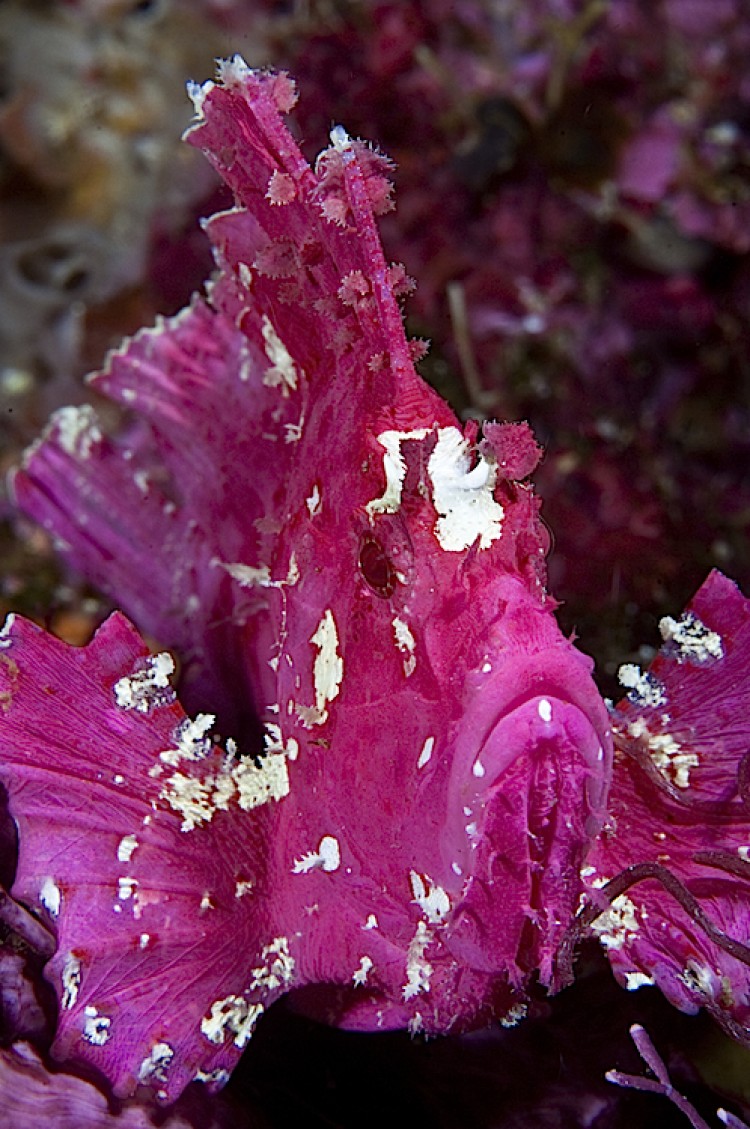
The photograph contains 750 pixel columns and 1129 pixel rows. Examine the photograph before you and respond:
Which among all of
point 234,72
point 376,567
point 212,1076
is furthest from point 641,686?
point 234,72

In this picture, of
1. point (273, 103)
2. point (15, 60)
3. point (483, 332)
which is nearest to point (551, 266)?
point (483, 332)

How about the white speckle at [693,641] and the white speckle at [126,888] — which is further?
the white speckle at [693,641]

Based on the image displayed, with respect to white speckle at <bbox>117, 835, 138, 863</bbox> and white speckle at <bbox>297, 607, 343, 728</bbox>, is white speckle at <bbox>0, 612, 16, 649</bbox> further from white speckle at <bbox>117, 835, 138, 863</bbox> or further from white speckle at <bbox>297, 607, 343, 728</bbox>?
white speckle at <bbox>297, 607, 343, 728</bbox>

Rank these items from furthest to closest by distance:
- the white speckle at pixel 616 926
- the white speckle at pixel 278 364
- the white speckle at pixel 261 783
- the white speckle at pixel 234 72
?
the white speckle at pixel 278 364 < the white speckle at pixel 261 783 < the white speckle at pixel 616 926 < the white speckle at pixel 234 72

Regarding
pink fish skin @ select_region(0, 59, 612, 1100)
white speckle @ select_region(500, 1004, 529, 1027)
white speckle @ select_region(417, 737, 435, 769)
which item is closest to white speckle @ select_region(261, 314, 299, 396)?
pink fish skin @ select_region(0, 59, 612, 1100)

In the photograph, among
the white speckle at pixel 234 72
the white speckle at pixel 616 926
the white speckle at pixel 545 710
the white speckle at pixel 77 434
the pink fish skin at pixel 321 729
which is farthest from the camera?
the white speckle at pixel 77 434

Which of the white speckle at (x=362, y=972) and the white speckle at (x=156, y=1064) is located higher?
the white speckle at (x=362, y=972)

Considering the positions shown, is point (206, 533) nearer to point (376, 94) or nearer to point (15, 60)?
point (376, 94)

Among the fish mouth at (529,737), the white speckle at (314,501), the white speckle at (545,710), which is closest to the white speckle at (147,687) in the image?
the white speckle at (314,501)

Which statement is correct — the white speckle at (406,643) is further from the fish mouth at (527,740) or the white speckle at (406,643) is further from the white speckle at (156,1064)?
the white speckle at (156,1064)
